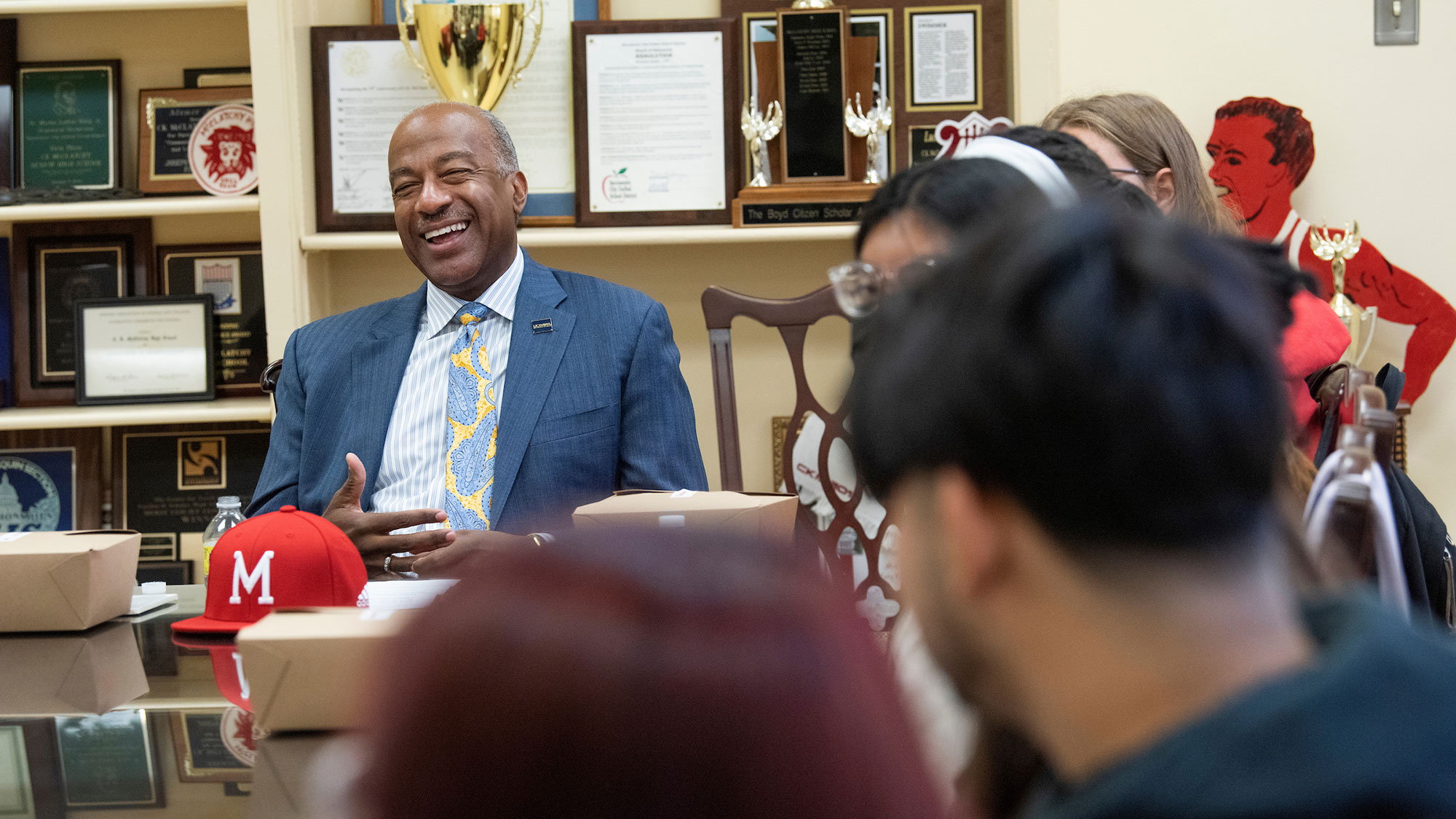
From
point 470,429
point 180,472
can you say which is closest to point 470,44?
point 470,429

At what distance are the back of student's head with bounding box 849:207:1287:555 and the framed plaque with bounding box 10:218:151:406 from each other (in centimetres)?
288

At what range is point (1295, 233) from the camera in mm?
2814

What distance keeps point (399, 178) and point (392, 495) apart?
2.03 ft

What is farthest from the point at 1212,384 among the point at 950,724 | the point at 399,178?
the point at 399,178

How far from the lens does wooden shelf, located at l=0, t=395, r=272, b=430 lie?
2.70 m

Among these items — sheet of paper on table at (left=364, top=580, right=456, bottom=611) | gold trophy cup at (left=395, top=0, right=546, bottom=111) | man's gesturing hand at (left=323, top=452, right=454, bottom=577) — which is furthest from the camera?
gold trophy cup at (left=395, top=0, right=546, bottom=111)

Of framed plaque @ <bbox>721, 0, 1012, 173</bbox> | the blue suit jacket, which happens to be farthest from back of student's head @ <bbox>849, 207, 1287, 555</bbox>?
framed plaque @ <bbox>721, 0, 1012, 173</bbox>

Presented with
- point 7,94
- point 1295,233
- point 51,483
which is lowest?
point 51,483

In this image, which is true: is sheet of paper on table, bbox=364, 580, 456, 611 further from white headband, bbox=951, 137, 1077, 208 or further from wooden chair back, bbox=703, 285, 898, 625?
wooden chair back, bbox=703, 285, 898, 625

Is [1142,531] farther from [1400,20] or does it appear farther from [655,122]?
[1400,20]

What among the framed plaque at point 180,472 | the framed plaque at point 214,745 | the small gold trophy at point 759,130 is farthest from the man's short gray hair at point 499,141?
the framed plaque at point 214,745

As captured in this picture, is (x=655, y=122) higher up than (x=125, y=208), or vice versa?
(x=655, y=122)

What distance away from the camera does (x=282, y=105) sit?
2705 mm

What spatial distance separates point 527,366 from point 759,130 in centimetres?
97
